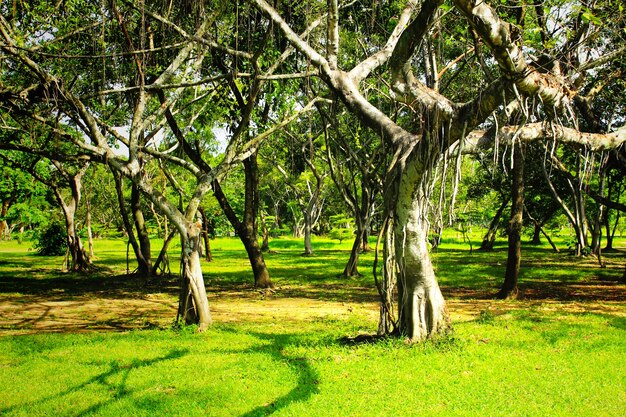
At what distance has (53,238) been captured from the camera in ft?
89.7

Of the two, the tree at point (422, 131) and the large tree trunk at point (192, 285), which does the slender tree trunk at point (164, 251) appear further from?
the tree at point (422, 131)

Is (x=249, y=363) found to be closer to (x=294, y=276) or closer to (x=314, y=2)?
(x=314, y=2)

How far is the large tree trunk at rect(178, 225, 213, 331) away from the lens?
8.67m

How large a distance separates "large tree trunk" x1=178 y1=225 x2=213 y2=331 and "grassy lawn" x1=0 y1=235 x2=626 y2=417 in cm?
35

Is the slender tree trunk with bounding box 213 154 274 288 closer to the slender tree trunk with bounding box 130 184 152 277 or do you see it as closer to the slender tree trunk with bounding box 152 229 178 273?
the slender tree trunk with bounding box 152 229 178 273

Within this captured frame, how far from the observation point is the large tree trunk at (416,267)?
7.01 metres

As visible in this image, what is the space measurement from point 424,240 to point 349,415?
2911mm

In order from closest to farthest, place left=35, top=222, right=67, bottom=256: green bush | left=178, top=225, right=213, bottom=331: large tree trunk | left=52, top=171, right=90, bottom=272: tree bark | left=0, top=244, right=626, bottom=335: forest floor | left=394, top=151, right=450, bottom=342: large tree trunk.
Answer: left=394, top=151, right=450, bottom=342: large tree trunk
left=178, top=225, right=213, bottom=331: large tree trunk
left=0, top=244, right=626, bottom=335: forest floor
left=52, top=171, right=90, bottom=272: tree bark
left=35, top=222, right=67, bottom=256: green bush

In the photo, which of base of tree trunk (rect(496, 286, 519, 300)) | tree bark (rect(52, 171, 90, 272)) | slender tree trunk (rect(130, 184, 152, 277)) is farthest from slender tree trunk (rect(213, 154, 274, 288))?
tree bark (rect(52, 171, 90, 272))

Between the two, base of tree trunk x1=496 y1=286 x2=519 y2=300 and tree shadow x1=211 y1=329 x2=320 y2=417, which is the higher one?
base of tree trunk x1=496 y1=286 x2=519 y2=300

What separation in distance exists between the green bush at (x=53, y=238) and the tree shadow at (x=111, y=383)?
22.0 metres

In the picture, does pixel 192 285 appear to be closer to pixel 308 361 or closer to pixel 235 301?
pixel 308 361

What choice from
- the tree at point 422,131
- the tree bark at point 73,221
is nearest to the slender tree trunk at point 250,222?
the tree at point 422,131

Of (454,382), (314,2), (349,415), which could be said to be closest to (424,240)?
(454,382)
